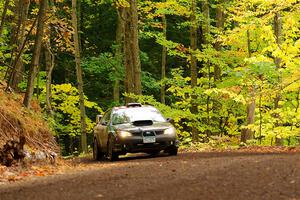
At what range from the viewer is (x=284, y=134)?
17.0 meters

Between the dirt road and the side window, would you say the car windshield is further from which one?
the dirt road

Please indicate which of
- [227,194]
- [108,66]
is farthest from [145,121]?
[108,66]

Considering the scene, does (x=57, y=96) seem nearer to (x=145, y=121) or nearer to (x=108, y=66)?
(x=108, y=66)

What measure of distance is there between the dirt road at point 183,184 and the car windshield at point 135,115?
5.93m

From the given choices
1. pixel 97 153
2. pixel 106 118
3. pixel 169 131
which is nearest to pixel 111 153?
pixel 169 131

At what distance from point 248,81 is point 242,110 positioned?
8832mm

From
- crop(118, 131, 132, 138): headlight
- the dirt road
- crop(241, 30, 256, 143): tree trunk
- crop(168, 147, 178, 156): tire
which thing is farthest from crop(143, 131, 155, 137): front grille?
crop(241, 30, 256, 143): tree trunk

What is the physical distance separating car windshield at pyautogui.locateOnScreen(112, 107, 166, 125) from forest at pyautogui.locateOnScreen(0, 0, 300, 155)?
2.71 m

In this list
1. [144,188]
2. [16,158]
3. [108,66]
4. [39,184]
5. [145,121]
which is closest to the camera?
[144,188]

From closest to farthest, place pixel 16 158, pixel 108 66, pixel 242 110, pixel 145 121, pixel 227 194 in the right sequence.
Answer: pixel 227 194 < pixel 16 158 < pixel 145 121 < pixel 242 110 < pixel 108 66

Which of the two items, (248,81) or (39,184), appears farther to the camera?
(248,81)

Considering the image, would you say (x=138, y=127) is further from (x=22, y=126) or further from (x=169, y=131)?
(x=22, y=126)

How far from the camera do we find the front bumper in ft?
52.7

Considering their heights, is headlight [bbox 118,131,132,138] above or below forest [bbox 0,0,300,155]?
below
